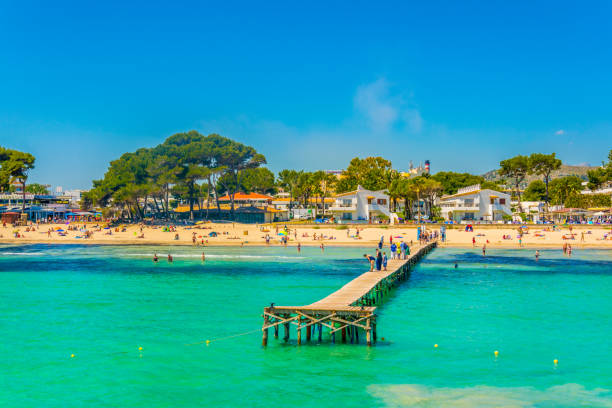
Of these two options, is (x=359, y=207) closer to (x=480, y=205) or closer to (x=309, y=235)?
(x=480, y=205)

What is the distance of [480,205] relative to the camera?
9881 centimetres

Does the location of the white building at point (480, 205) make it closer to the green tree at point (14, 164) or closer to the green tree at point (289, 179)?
the green tree at point (289, 179)

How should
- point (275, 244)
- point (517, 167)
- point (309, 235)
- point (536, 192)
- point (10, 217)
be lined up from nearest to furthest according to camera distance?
point (275, 244) → point (309, 235) → point (10, 217) → point (517, 167) → point (536, 192)

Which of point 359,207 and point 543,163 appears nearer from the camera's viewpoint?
point 359,207

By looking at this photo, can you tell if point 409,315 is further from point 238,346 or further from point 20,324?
point 20,324

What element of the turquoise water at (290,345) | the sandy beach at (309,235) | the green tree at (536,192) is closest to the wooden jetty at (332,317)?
the turquoise water at (290,345)

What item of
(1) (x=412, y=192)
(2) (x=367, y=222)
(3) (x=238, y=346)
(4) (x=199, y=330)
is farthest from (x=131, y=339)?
(1) (x=412, y=192)

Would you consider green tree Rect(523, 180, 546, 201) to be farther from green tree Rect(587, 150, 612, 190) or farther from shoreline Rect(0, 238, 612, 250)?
shoreline Rect(0, 238, 612, 250)

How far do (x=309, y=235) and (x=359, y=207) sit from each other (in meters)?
22.9

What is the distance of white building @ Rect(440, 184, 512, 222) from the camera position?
99188 millimetres

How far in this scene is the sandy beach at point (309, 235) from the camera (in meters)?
75.6

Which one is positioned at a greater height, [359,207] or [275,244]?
[359,207]

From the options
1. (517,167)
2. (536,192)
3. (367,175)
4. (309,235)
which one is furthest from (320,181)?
(536,192)

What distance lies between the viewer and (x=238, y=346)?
78.5 feet
